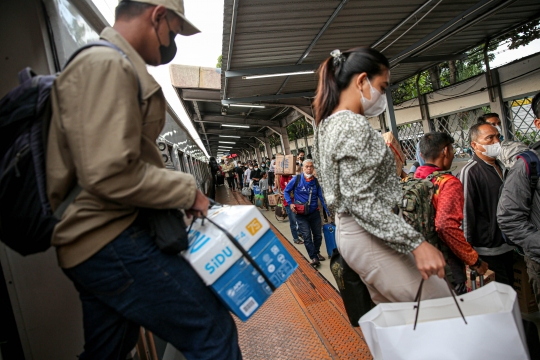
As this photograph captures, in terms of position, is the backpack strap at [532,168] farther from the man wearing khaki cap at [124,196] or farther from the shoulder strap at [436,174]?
the man wearing khaki cap at [124,196]

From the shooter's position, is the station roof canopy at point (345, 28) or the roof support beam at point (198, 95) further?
the roof support beam at point (198, 95)

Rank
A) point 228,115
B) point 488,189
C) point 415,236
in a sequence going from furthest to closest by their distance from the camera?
point 228,115 → point 488,189 → point 415,236

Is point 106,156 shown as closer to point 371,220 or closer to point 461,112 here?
point 371,220

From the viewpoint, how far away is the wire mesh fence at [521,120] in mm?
7671

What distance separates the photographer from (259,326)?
3119mm

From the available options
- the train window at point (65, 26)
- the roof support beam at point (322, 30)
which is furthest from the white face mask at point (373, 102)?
the roof support beam at point (322, 30)

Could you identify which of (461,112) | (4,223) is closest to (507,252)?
(4,223)

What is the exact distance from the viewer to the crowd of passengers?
0.94 m

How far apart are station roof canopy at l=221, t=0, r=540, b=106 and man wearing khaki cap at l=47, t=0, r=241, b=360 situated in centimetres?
398

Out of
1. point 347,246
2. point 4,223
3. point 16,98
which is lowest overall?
point 347,246

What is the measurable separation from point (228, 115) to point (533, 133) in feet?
41.6

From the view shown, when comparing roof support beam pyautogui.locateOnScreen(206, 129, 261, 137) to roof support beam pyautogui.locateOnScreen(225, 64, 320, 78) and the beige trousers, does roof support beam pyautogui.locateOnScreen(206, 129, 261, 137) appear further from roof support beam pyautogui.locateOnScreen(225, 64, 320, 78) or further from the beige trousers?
the beige trousers

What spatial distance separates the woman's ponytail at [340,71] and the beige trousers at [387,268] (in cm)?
53

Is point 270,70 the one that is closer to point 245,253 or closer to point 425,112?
point 425,112
